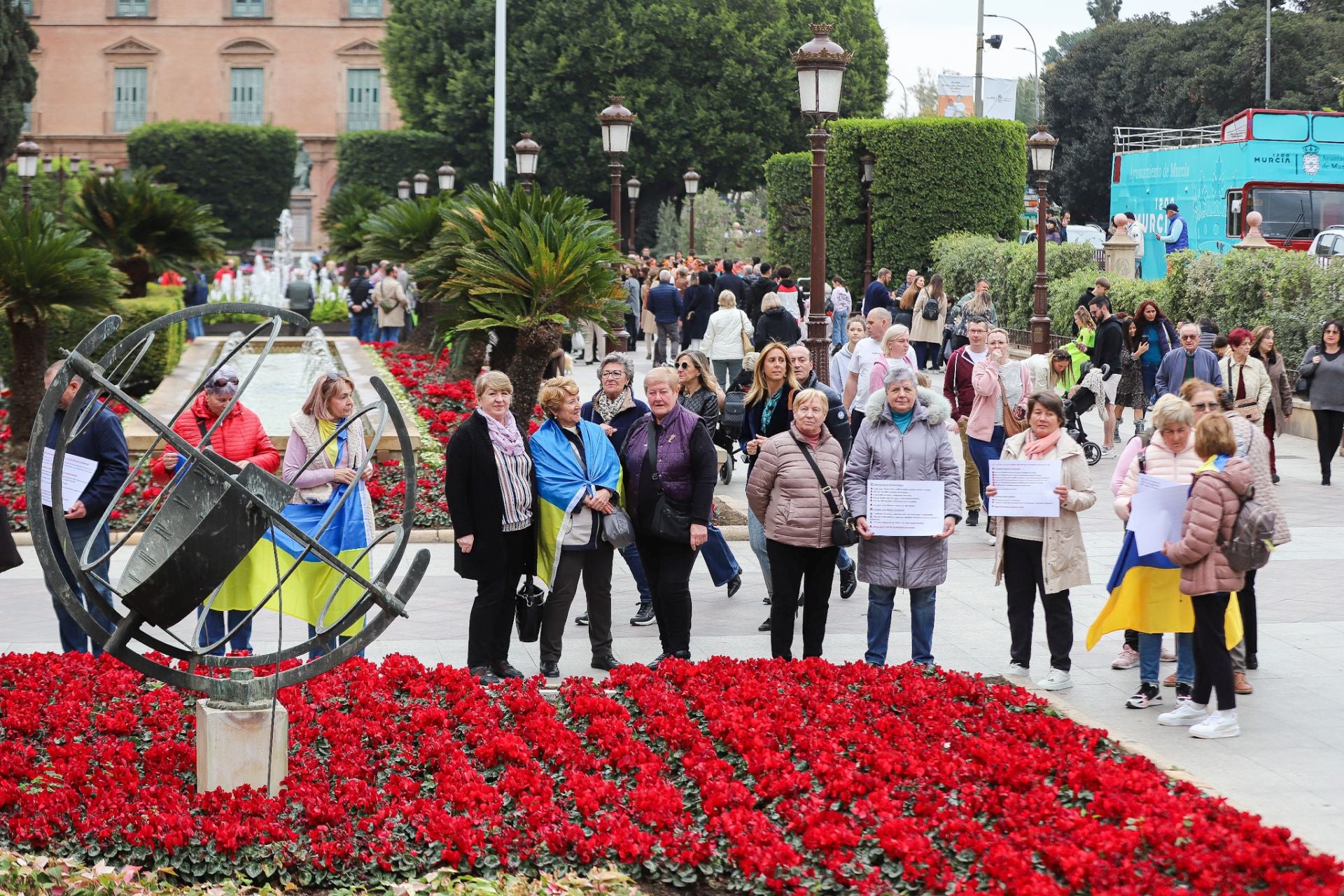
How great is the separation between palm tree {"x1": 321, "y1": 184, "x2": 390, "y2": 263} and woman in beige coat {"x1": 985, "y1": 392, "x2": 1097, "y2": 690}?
15933 mm

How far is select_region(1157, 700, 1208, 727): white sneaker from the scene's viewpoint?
23.7 ft

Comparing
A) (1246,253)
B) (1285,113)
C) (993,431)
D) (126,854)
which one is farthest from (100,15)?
(126,854)

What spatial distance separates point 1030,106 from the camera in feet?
268

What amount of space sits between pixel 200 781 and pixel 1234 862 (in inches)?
145

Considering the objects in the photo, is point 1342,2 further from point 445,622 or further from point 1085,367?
point 445,622

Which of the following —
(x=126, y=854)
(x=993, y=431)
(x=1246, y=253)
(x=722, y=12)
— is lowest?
(x=126, y=854)

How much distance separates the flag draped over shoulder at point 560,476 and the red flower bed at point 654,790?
89 centimetres

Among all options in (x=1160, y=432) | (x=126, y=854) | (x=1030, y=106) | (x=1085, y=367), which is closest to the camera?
(x=126, y=854)

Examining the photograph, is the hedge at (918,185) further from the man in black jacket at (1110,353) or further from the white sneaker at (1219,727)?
the white sneaker at (1219,727)

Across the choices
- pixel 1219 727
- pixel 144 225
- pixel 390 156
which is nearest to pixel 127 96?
pixel 390 156

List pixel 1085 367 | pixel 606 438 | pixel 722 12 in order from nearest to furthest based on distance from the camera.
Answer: pixel 606 438 → pixel 1085 367 → pixel 722 12

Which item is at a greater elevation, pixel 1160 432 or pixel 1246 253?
pixel 1246 253

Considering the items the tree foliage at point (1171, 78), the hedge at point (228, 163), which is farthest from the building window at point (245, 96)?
the tree foliage at point (1171, 78)

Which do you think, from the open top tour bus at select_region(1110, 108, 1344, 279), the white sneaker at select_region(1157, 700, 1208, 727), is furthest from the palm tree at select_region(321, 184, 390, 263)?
the white sneaker at select_region(1157, 700, 1208, 727)
